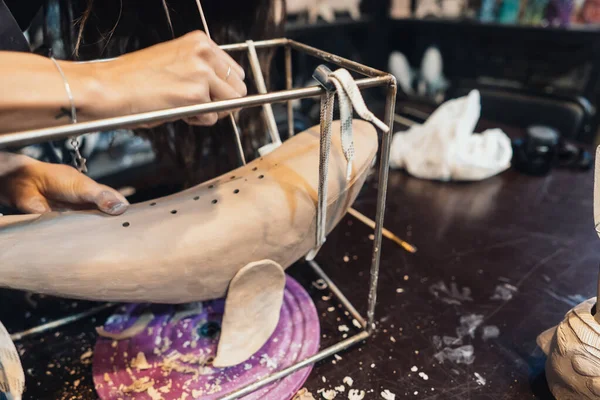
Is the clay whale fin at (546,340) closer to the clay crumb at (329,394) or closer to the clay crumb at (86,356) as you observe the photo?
the clay crumb at (329,394)

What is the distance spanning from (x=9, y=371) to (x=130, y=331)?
133 mm

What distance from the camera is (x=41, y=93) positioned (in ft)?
0.84

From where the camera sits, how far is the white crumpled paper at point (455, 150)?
74 cm

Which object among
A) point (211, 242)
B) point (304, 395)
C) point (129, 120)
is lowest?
point (304, 395)

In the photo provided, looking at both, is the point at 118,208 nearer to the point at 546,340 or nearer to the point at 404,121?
the point at 546,340

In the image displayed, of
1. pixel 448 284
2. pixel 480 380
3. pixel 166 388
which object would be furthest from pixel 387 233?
pixel 166 388

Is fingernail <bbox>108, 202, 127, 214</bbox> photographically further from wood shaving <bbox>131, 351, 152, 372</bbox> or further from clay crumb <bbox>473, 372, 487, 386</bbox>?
clay crumb <bbox>473, 372, 487, 386</bbox>

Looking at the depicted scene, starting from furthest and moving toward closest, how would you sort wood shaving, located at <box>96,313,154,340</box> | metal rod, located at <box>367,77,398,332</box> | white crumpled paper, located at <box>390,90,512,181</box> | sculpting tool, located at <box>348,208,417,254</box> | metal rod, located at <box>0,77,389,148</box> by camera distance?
white crumpled paper, located at <box>390,90,512,181</box> → sculpting tool, located at <box>348,208,417,254</box> → wood shaving, located at <box>96,313,154,340</box> → metal rod, located at <box>367,77,398,332</box> → metal rod, located at <box>0,77,389,148</box>

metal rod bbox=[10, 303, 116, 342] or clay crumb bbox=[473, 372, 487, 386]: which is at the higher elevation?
metal rod bbox=[10, 303, 116, 342]

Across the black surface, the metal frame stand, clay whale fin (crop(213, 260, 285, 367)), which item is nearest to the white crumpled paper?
the black surface

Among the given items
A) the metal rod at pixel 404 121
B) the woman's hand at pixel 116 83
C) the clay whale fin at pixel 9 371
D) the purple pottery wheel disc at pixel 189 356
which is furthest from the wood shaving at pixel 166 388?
the metal rod at pixel 404 121

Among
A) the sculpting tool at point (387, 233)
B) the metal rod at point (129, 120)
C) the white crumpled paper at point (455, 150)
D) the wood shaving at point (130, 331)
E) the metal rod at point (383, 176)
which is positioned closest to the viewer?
the metal rod at point (129, 120)

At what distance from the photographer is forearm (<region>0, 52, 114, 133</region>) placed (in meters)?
0.25

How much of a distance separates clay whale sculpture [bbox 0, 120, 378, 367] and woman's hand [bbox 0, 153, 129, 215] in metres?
0.06
